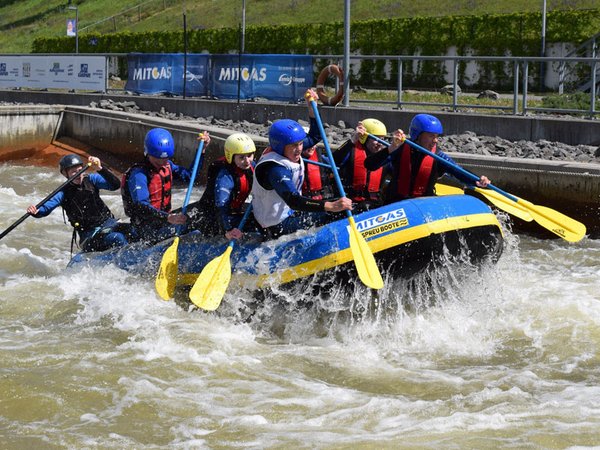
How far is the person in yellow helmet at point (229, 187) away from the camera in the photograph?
7.84 meters

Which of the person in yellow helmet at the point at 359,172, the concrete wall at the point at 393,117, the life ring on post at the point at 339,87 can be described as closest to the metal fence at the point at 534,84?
the life ring on post at the point at 339,87

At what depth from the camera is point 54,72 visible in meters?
25.4

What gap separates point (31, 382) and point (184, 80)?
15232 mm

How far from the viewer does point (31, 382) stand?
6586mm

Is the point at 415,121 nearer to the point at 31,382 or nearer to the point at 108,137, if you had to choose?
the point at 31,382

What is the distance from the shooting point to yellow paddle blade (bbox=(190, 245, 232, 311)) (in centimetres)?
745

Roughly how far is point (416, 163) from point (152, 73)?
596 inches

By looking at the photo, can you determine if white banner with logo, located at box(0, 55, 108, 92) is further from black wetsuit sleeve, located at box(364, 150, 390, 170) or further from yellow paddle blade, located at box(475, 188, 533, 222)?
yellow paddle blade, located at box(475, 188, 533, 222)

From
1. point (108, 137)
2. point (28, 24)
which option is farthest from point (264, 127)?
point (28, 24)

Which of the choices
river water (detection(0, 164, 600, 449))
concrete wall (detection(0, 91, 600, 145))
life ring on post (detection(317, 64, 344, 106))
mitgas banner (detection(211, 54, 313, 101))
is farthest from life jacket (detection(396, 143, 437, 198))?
mitgas banner (detection(211, 54, 313, 101))

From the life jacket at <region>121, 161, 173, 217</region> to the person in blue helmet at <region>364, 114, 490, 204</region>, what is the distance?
6.47 feet

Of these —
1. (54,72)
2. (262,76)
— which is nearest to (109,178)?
(262,76)

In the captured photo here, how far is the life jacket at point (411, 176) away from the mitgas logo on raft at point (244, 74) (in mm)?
A: 11532

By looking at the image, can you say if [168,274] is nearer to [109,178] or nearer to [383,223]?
[109,178]
